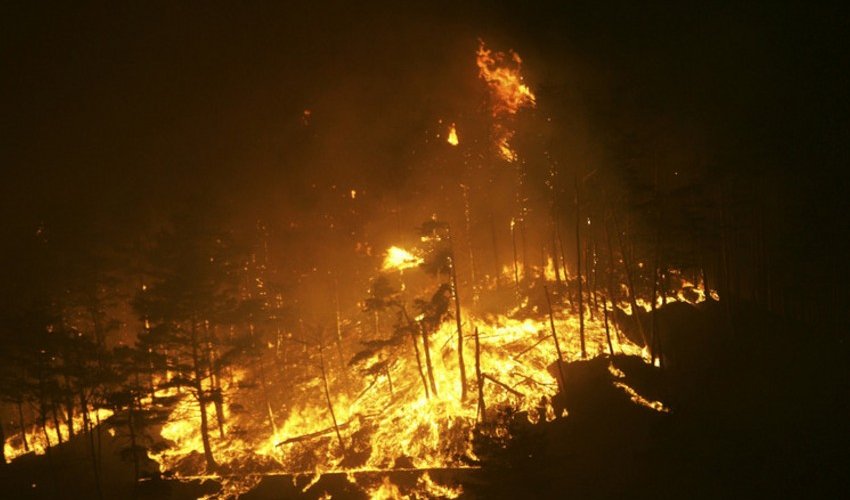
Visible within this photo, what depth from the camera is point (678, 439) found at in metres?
24.2

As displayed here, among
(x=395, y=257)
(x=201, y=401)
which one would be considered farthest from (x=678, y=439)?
(x=201, y=401)

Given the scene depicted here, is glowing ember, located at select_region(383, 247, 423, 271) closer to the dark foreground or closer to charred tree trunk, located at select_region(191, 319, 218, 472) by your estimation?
charred tree trunk, located at select_region(191, 319, 218, 472)

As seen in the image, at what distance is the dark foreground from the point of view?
Result: 21.2 meters

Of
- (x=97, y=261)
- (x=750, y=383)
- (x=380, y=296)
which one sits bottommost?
(x=750, y=383)

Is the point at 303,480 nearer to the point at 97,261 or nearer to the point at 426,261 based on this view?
the point at 426,261

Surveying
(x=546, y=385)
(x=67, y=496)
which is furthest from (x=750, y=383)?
(x=67, y=496)

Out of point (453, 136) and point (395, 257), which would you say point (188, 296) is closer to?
point (395, 257)

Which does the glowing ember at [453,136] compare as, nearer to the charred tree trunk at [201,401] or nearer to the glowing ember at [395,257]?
the glowing ember at [395,257]

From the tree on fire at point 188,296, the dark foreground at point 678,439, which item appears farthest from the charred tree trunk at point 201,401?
the dark foreground at point 678,439

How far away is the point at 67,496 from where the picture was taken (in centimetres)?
3059

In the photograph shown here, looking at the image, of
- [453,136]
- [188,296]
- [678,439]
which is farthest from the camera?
[453,136]

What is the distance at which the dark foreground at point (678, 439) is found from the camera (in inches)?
A: 835

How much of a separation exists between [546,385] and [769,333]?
1563 cm

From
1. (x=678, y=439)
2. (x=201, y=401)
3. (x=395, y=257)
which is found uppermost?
(x=395, y=257)
